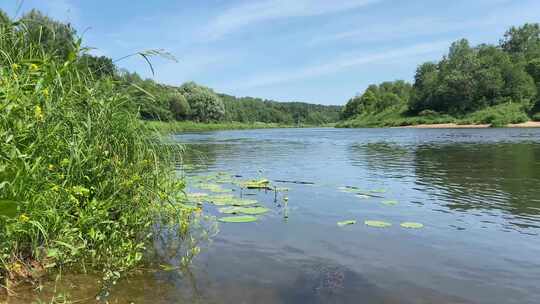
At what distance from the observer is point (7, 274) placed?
4746 millimetres

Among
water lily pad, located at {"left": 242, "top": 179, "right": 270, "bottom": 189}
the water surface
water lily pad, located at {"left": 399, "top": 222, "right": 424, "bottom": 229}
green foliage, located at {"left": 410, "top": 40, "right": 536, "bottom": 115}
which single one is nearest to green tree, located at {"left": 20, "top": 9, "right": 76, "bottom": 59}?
the water surface

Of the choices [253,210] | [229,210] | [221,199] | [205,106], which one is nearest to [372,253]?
[253,210]

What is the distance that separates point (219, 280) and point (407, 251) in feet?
11.2

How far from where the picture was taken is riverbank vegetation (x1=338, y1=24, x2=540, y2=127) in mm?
80688

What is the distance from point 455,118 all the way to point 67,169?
98698 millimetres

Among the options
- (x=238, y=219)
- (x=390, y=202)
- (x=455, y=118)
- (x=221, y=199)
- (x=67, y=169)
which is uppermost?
(x=67, y=169)

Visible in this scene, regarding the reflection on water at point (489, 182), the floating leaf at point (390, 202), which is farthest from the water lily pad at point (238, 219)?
the reflection on water at point (489, 182)

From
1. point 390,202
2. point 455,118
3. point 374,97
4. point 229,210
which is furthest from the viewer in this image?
point 374,97

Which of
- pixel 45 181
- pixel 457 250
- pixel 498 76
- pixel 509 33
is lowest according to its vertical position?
pixel 457 250

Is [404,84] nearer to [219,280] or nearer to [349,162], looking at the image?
[349,162]

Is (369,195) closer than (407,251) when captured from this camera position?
No

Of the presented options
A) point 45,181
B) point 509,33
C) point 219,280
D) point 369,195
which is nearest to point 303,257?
point 219,280

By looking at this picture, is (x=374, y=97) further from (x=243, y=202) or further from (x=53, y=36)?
(x=53, y=36)

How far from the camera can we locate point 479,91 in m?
94.6
